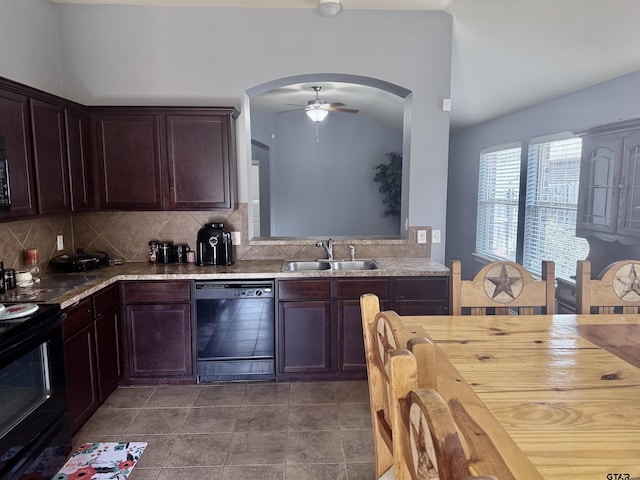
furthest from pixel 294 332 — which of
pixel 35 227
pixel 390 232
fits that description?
pixel 390 232

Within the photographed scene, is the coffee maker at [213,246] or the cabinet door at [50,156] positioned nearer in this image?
the cabinet door at [50,156]

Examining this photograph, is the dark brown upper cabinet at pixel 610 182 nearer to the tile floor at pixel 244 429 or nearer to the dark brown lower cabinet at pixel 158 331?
the tile floor at pixel 244 429

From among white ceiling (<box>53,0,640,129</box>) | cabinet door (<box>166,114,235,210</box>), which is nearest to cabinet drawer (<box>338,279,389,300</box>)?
cabinet door (<box>166,114,235,210</box>)

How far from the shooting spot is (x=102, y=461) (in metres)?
2.40

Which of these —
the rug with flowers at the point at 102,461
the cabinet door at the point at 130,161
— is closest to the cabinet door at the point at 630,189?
the cabinet door at the point at 130,161

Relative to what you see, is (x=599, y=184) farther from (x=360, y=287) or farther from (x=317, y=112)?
(x=317, y=112)

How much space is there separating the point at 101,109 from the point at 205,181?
912 millimetres

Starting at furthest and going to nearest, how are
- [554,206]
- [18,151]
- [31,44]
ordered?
[554,206] < [31,44] < [18,151]

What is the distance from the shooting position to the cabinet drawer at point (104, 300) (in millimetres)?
2820

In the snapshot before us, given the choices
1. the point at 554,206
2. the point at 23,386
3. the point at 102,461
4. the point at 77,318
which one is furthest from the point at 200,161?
the point at 554,206

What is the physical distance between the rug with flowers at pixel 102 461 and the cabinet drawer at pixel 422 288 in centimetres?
194

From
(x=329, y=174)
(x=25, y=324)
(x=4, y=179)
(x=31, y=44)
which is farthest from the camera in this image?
(x=329, y=174)

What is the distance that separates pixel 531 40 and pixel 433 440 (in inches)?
136

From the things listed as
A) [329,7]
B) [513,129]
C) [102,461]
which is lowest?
[102,461]
